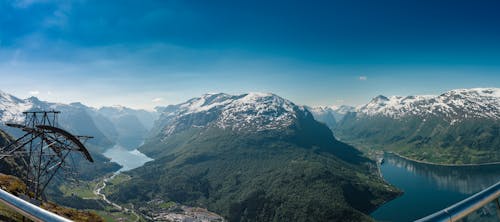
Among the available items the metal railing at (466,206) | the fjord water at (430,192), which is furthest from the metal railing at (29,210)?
the fjord water at (430,192)

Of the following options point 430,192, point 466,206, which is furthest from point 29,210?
point 430,192

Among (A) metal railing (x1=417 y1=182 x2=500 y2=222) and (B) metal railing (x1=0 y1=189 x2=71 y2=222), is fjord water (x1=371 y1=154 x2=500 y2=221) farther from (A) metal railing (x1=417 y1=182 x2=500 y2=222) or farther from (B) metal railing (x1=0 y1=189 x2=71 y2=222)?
(B) metal railing (x1=0 y1=189 x2=71 y2=222)

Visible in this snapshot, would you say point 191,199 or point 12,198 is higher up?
point 12,198

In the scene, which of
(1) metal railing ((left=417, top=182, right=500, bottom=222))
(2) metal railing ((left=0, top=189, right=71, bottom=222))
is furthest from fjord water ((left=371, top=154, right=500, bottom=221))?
(2) metal railing ((left=0, top=189, right=71, bottom=222))

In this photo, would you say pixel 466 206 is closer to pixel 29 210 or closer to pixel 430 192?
pixel 29 210

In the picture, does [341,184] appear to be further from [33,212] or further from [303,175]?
[33,212]

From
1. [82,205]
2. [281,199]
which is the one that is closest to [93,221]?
[281,199]
